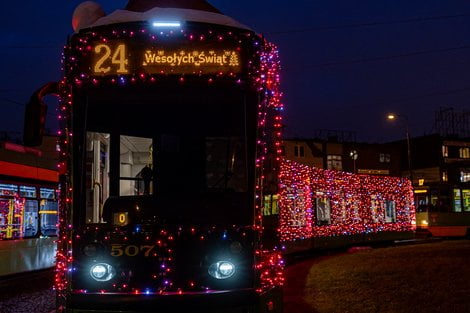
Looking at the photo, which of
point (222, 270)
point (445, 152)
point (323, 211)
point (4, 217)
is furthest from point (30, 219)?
point (445, 152)

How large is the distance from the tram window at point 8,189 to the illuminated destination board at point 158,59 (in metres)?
10.0

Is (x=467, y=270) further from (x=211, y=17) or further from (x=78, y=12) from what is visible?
(x=78, y=12)

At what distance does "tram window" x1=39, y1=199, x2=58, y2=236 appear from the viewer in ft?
55.5

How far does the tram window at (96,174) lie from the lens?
5945 millimetres

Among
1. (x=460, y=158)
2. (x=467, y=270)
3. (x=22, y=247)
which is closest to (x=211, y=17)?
(x=467, y=270)

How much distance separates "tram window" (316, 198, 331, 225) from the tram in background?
338 inches

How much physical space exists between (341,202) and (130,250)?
52.9 ft

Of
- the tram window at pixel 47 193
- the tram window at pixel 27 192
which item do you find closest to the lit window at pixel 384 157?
the tram window at pixel 47 193

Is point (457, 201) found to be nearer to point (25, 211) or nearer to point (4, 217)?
point (25, 211)

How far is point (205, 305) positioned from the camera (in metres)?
5.55

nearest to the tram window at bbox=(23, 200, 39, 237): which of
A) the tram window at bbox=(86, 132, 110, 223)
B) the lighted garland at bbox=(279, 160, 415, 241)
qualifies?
the lighted garland at bbox=(279, 160, 415, 241)

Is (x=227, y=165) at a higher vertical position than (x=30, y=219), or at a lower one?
higher

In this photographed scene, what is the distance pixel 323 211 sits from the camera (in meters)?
20.2

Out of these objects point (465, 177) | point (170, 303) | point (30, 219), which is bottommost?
point (170, 303)
